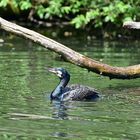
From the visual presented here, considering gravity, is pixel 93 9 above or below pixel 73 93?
above

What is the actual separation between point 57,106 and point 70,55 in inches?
52.1

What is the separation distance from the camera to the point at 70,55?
1246 cm

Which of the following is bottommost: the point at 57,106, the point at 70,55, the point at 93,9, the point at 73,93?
the point at 57,106

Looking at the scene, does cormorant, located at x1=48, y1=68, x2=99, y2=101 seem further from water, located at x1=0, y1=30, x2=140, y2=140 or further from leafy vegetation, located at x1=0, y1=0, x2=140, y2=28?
leafy vegetation, located at x1=0, y1=0, x2=140, y2=28

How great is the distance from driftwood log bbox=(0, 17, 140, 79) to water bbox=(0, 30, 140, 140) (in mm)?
Answer: 349

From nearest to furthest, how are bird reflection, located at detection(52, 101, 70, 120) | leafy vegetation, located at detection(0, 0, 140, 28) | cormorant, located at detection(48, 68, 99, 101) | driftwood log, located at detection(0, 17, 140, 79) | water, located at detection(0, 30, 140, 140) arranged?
water, located at detection(0, 30, 140, 140)
bird reflection, located at detection(52, 101, 70, 120)
cormorant, located at detection(48, 68, 99, 101)
driftwood log, located at detection(0, 17, 140, 79)
leafy vegetation, located at detection(0, 0, 140, 28)

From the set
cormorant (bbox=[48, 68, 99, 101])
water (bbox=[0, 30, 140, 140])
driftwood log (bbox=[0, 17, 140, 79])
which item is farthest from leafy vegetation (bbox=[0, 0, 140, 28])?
cormorant (bbox=[48, 68, 99, 101])

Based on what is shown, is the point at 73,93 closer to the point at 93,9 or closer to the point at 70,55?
the point at 70,55

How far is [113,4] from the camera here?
2219 cm

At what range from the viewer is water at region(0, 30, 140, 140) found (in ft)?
30.0

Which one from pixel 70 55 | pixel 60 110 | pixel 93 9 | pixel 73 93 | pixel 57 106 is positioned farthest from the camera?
pixel 93 9

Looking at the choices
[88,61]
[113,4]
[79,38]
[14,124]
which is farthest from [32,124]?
[79,38]

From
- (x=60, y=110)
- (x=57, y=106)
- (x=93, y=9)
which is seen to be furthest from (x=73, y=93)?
(x=93, y=9)

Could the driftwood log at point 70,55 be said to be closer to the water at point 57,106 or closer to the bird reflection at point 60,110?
the water at point 57,106
